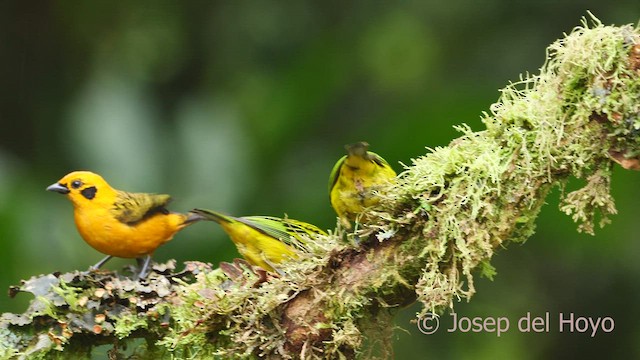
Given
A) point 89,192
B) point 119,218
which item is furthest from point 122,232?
point 89,192

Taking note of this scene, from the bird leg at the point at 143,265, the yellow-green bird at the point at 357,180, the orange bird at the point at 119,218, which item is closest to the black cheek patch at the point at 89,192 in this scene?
the orange bird at the point at 119,218

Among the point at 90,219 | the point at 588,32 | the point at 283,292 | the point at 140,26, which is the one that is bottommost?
the point at 283,292

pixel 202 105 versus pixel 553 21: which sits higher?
pixel 553 21

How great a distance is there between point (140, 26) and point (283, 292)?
2354 millimetres

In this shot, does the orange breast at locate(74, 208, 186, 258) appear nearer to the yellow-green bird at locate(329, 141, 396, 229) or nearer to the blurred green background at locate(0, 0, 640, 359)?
the blurred green background at locate(0, 0, 640, 359)

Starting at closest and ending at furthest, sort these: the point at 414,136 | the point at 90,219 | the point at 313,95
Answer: the point at 90,219, the point at 414,136, the point at 313,95

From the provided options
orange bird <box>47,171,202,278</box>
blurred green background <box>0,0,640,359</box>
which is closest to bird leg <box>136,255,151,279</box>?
orange bird <box>47,171,202,278</box>

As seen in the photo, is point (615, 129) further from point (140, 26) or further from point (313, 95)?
point (140, 26)

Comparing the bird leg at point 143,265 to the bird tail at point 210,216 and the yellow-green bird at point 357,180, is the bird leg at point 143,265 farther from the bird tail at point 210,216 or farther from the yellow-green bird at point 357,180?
the yellow-green bird at point 357,180

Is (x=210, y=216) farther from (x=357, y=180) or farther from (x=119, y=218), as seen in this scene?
(x=357, y=180)

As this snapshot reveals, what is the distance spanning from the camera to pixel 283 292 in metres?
1.91

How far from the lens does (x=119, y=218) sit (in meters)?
2.56

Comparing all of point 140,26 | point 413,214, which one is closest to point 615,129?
point 413,214

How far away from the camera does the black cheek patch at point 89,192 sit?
2.63 meters
